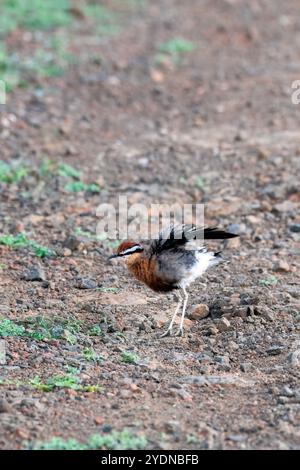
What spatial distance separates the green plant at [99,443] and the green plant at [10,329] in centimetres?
155

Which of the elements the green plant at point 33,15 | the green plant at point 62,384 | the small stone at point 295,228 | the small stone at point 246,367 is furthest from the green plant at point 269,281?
the green plant at point 33,15

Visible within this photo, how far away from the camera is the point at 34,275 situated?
25.6 ft

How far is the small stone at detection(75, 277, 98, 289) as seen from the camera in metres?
7.68

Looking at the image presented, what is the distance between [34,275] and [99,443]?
2.80 metres

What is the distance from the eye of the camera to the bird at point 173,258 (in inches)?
276

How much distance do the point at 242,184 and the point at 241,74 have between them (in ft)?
12.8

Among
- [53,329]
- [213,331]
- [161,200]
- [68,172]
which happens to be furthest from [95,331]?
[68,172]

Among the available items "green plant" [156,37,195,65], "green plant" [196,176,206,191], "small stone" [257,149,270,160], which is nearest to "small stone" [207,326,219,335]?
"green plant" [196,176,206,191]

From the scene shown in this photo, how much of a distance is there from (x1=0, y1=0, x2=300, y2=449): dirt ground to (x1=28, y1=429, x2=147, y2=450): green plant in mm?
55

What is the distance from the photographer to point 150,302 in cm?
753

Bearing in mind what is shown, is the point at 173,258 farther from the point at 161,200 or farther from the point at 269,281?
the point at 161,200

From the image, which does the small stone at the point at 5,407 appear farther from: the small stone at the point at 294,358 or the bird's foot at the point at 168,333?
the small stone at the point at 294,358

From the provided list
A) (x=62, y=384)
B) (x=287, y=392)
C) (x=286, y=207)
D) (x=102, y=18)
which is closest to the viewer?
(x=287, y=392)

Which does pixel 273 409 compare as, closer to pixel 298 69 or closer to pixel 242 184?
pixel 242 184
